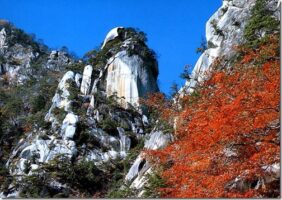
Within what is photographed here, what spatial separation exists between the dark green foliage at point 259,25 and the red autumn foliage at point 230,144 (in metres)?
6.12

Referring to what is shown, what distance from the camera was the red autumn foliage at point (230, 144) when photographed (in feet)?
41.0

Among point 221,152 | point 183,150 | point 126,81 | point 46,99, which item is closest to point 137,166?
point 183,150

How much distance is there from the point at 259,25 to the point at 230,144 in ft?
44.0

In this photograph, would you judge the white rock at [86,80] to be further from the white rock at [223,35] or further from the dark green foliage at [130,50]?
the white rock at [223,35]

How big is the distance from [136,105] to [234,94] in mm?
21130

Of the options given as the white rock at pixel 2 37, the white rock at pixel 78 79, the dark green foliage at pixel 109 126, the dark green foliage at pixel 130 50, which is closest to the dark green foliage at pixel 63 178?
the dark green foliage at pixel 109 126

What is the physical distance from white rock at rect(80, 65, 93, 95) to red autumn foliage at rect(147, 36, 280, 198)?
20020 millimetres

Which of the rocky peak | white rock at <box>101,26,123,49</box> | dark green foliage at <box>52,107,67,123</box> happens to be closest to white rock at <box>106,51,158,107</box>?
white rock at <box>101,26,123,49</box>

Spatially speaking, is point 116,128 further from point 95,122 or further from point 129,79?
point 129,79

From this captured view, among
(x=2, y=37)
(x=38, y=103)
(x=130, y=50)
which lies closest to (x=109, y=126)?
(x=130, y=50)

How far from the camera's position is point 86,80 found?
3828 centimetres

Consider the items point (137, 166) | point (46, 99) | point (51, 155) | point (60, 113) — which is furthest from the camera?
point (46, 99)

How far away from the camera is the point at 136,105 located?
3675 centimetres

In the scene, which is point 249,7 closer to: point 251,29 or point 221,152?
point 251,29
